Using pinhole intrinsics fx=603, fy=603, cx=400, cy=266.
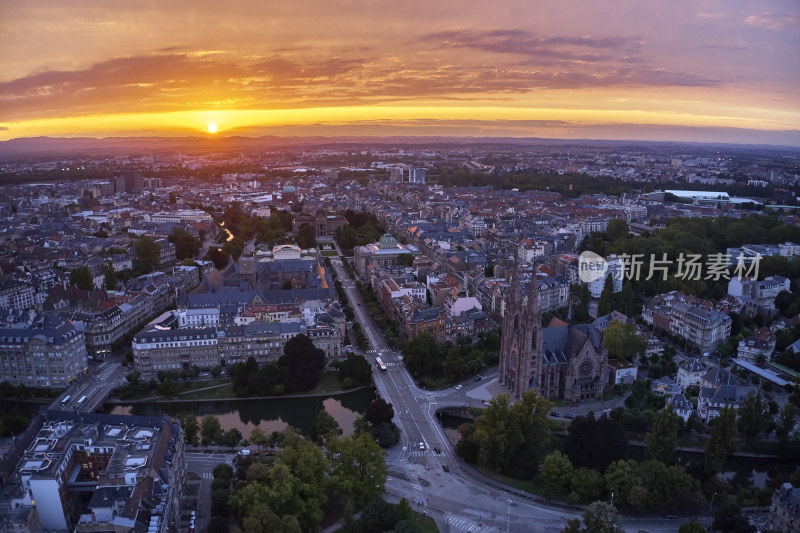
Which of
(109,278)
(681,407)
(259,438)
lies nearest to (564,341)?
(681,407)

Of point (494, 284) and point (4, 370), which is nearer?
point (4, 370)

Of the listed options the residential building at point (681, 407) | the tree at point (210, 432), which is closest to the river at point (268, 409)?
the tree at point (210, 432)

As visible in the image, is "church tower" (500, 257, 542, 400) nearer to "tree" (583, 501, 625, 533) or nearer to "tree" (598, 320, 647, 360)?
"tree" (598, 320, 647, 360)

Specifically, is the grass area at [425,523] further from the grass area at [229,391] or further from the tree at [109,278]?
the tree at [109,278]

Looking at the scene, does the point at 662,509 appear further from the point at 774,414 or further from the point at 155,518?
the point at 155,518

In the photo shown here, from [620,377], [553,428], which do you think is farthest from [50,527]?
[620,377]

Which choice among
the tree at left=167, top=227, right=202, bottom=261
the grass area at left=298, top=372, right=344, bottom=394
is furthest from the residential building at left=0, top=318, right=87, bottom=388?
the tree at left=167, top=227, right=202, bottom=261
